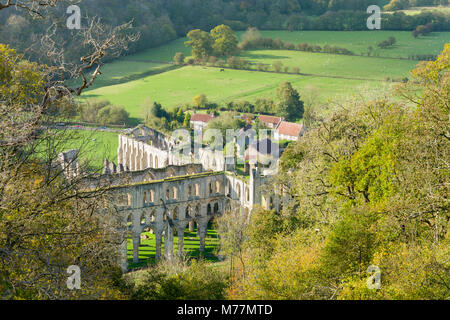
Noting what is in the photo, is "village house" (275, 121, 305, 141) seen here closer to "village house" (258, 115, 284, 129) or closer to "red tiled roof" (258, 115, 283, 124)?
"village house" (258, 115, 284, 129)

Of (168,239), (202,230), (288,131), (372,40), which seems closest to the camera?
(168,239)

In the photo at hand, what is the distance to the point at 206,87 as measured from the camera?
12056cm

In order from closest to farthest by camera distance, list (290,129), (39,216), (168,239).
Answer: (39,216) < (168,239) < (290,129)

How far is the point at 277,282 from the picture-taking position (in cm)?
2681

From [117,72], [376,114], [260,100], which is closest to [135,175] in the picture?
[376,114]

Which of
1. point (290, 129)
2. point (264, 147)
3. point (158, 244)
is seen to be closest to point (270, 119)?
point (290, 129)

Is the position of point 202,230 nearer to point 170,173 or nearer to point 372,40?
point 170,173

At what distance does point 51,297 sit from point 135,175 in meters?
42.6

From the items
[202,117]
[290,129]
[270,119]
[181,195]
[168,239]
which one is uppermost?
[181,195]

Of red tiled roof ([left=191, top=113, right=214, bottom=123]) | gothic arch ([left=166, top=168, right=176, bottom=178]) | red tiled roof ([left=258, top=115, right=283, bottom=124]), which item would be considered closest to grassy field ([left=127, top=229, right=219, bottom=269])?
gothic arch ([left=166, top=168, right=176, bottom=178])

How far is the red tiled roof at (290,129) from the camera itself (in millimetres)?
94125

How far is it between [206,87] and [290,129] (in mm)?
29859

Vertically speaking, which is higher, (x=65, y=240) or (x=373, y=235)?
(x=65, y=240)
